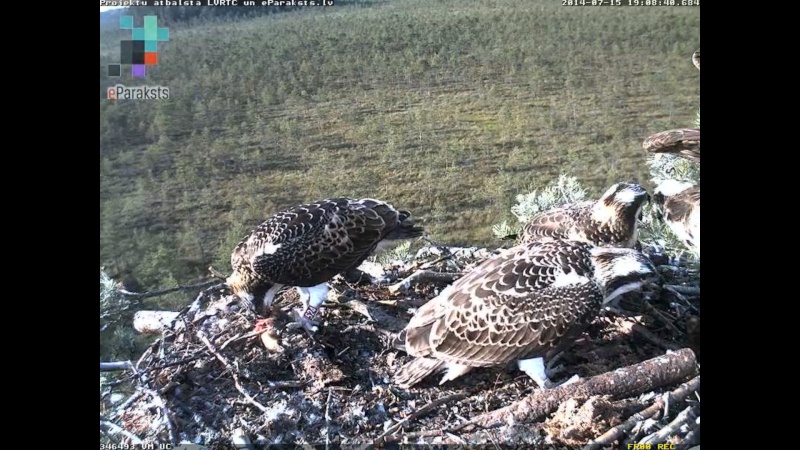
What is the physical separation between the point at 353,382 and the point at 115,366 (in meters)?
1.76

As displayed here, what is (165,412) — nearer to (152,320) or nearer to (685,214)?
(152,320)

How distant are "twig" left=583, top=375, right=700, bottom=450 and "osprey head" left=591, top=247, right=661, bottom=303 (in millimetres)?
772

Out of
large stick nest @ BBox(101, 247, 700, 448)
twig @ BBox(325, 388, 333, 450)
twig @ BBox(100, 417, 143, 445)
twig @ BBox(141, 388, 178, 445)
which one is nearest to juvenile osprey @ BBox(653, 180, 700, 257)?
large stick nest @ BBox(101, 247, 700, 448)

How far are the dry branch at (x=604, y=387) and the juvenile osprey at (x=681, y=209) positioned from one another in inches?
37.2

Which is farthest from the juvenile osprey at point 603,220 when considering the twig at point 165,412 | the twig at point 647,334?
the twig at point 165,412

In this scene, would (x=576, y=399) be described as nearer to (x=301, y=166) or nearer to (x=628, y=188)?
(x=628, y=188)

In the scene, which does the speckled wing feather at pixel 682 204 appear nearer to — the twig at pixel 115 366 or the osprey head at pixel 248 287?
the osprey head at pixel 248 287

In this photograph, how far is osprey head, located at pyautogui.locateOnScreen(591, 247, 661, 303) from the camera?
480 cm

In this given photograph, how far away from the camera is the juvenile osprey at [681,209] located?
5.33 metres

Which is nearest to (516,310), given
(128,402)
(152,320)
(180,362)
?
(180,362)

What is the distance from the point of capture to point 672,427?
4801mm

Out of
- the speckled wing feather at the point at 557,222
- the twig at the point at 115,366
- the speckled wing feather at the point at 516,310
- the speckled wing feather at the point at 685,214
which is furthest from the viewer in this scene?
the speckled wing feather at the point at 685,214

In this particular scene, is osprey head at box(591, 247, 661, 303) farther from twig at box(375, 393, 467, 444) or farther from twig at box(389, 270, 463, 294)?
twig at box(375, 393, 467, 444)

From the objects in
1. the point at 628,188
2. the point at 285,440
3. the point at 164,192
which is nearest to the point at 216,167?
the point at 164,192
